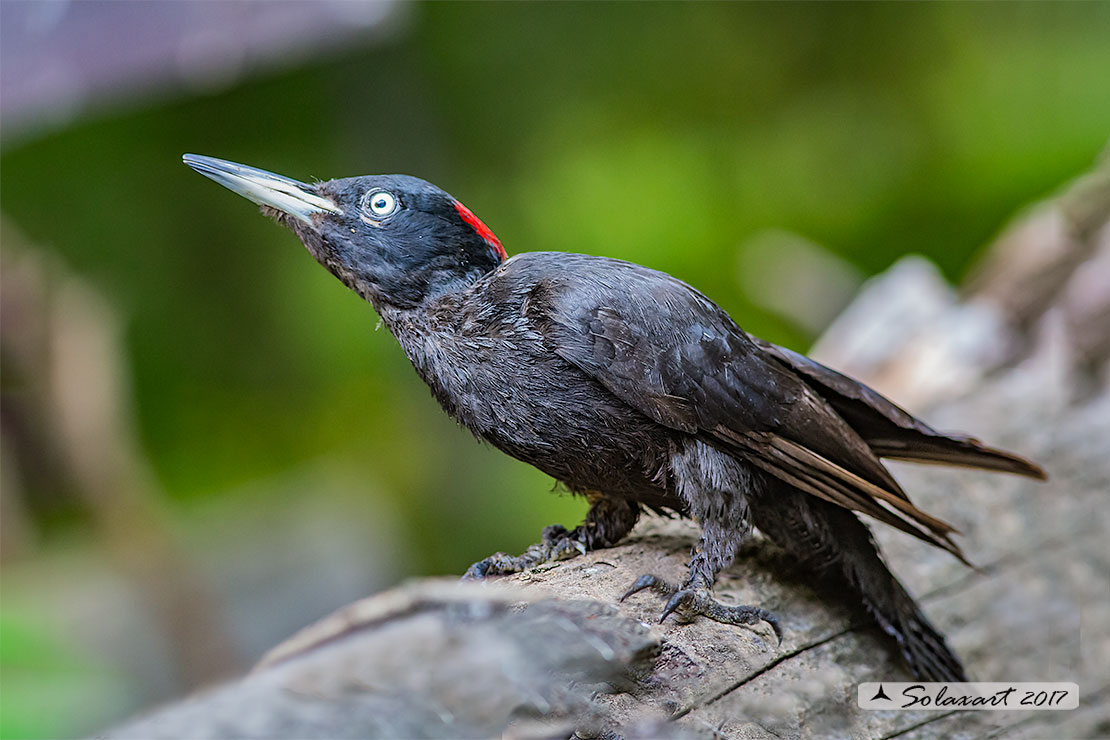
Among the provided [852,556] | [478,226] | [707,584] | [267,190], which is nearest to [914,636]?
[852,556]

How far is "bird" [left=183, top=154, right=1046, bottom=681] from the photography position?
2543 millimetres

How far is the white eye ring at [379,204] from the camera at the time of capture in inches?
103

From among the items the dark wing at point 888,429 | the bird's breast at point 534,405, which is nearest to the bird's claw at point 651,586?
the bird's breast at point 534,405

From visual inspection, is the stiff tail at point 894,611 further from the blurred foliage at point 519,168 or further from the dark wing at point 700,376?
the blurred foliage at point 519,168

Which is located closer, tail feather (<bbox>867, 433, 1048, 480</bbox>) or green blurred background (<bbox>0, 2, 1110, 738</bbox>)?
tail feather (<bbox>867, 433, 1048, 480</bbox>)

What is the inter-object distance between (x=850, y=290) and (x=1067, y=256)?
1.80m

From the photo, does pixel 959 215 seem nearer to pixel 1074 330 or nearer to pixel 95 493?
pixel 1074 330

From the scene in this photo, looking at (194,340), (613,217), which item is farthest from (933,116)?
(194,340)

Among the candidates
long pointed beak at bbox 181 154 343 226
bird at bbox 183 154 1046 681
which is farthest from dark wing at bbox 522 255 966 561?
long pointed beak at bbox 181 154 343 226

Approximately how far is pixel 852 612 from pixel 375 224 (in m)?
1.87

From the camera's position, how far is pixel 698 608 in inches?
101

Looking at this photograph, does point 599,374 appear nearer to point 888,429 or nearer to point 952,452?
point 888,429

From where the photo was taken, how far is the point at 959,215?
7.42m

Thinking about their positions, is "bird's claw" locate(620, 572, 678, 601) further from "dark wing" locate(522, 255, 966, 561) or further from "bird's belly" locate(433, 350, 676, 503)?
"dark wing" locate(522, 255, 966, 561)
